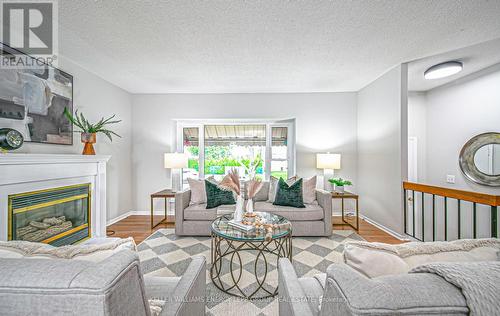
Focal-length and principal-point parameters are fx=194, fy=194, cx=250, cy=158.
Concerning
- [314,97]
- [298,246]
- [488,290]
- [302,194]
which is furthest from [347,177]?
[488,290]

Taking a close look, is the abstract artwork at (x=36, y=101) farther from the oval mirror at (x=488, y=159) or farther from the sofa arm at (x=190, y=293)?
the oval mirror at (x=488, y=159)

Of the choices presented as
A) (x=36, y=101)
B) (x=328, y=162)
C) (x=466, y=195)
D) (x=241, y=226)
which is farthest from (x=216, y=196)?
(x=466, y=195)

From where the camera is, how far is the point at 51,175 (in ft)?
7.11

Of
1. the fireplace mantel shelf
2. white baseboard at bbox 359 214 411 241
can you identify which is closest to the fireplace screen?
the fireplace mantel shelf

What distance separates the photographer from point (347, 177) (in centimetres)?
397

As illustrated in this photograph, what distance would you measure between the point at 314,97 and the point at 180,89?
2.69 metres

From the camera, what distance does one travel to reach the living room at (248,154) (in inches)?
22.8

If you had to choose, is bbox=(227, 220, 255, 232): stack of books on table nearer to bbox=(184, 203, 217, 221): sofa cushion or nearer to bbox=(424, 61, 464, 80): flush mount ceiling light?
bbox=(184, 203, 217, 221): sofa cushion

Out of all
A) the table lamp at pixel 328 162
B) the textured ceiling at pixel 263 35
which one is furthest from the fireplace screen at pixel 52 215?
the table lamp at pixel 328 162

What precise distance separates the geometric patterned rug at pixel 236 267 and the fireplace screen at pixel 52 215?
0.85 metres

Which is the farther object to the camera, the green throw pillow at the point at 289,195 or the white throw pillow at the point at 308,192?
the white throw pillow at the point at 308,192

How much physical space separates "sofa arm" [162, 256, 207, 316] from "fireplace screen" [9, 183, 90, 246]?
207 centimetres

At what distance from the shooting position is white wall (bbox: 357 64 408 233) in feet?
9.15

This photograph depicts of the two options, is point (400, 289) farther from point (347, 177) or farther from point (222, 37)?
point (347, 177)
